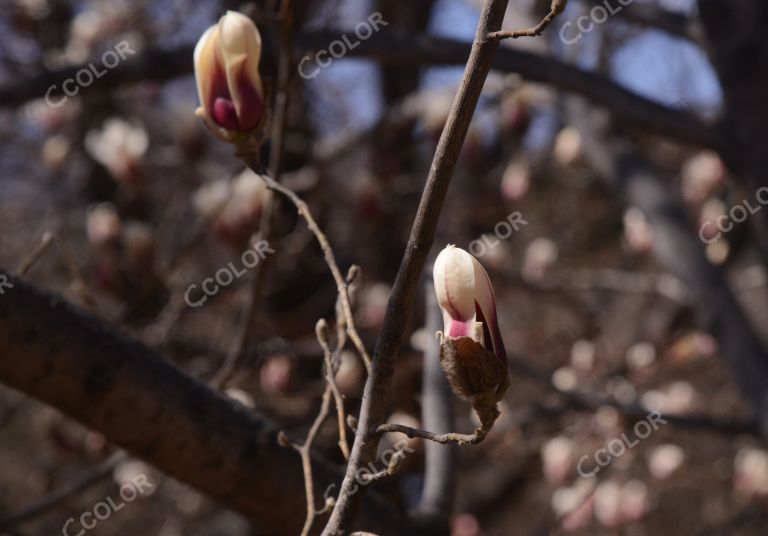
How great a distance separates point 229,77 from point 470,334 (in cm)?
41

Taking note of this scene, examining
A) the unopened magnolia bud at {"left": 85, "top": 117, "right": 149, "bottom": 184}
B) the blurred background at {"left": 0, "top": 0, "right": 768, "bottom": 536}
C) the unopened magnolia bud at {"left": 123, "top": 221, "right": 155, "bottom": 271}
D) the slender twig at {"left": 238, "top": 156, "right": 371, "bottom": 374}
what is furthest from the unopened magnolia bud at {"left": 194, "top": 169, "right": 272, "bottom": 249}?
the slender twig at {"left": 238, "top": 156, "right": 371, "bottom": 374}

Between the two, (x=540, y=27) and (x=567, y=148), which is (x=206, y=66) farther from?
(x=567, y=148)

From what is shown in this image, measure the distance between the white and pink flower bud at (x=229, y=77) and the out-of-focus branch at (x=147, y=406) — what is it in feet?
0.81

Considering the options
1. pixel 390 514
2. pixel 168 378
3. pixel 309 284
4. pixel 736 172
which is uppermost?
pixel 168 378

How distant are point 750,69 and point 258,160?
1275mm

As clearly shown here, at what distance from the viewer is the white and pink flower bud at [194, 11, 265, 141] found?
0.86 metres

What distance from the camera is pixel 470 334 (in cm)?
62

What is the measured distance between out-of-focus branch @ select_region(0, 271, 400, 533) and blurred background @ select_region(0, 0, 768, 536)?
260 millimetres

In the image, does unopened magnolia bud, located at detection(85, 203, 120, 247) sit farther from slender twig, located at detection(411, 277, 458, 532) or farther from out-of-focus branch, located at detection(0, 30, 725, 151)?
slender twig, located at detection(411, 277, 458, 532)

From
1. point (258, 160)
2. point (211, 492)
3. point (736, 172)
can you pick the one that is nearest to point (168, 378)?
point (211, 492)

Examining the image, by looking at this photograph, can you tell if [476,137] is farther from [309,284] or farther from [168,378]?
[168,378]

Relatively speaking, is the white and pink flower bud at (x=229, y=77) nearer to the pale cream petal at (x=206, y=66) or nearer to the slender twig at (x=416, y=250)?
the pale cream petal at (x=206, y=66)

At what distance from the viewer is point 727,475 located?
3.13 meters

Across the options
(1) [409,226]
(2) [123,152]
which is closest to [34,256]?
(2) [123,152]
